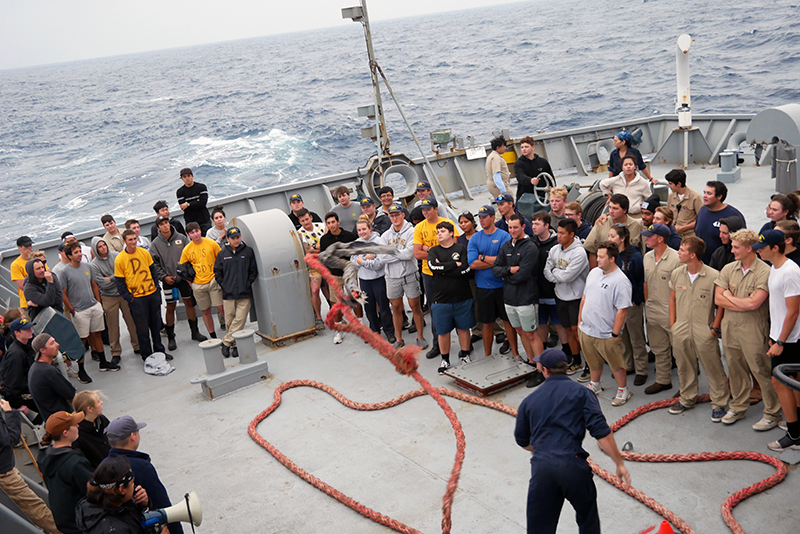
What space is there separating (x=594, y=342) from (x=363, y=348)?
344 cm

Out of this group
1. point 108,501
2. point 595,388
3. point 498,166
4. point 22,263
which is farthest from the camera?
point 498,166

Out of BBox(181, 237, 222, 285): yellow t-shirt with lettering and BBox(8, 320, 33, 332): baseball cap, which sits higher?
BBox(8, 320, 33, 332): baseball cap

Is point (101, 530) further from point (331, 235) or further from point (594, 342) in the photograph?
point (331, 235)

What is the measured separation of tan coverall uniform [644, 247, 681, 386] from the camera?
6520 mm

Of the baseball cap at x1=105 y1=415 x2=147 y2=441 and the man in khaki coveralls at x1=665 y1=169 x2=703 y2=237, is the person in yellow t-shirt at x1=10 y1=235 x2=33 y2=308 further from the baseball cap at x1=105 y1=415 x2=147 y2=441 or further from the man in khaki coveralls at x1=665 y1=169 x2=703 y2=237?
the man in khaki coveralls at x1=665 y1=169 x2=703 y2=237

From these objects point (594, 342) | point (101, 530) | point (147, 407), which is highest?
point (101, 530)

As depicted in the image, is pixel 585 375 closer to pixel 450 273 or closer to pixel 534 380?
pixel 534 380

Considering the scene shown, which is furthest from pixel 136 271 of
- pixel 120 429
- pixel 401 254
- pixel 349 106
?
pixel 349 106

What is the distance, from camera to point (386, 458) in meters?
6.38

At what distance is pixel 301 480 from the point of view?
6.21 meters

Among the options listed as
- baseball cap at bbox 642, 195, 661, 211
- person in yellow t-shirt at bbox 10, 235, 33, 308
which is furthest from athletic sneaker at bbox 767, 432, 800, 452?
person in yellow t-shirt at bbox 10, 235, 33, 308

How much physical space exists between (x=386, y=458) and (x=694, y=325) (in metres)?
2.98

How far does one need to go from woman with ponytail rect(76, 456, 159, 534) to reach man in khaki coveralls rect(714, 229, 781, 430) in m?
4.72

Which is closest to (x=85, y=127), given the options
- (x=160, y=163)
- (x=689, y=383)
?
(x=160, y=163)
